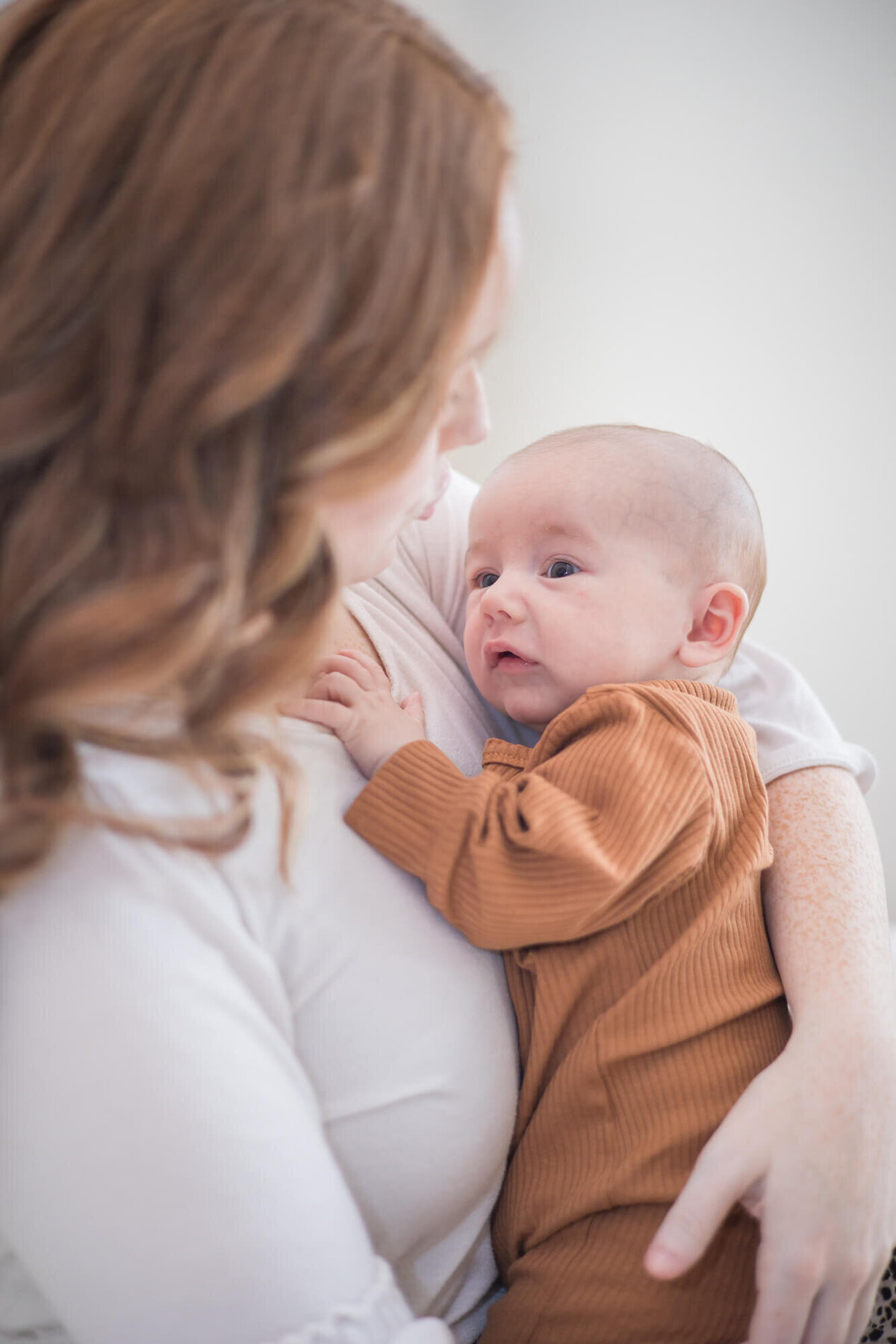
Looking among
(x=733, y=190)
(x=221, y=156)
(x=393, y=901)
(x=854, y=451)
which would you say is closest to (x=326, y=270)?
(x=221, y=156)

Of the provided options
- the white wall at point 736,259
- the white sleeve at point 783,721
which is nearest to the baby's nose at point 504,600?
the white sleeve at point 783,721

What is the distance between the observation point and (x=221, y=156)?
564 millimetres

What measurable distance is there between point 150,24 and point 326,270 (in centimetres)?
19

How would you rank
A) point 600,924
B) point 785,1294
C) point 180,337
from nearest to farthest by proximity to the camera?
point 180,337 < point 785,1294 < point 600,924

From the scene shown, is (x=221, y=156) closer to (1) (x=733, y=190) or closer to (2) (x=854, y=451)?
(1) (x=733, y=190)

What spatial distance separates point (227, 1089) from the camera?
602 millimetres

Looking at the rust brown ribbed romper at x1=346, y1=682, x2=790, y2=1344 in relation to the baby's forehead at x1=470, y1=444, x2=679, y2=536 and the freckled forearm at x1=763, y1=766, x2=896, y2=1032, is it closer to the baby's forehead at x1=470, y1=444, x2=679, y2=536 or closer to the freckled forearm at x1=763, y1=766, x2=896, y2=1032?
the freckled forearm at x1=763, y1=766, x2=896, y2=1032

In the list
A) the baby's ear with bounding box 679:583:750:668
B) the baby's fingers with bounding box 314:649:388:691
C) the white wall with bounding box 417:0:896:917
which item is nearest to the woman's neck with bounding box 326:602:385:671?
the baby's fingers with bounding box 314:649:388:691

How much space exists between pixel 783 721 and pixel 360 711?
51cm

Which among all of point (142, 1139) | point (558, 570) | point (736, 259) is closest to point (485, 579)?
point (558, 570)

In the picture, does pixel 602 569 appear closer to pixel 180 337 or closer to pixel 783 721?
pixel 783 721

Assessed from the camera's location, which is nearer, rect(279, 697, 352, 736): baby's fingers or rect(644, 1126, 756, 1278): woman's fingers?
rect(644, 1126, 756, 1278): woman's fingers

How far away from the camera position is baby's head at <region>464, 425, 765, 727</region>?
103cm

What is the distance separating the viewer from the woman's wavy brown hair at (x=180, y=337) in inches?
22.0
